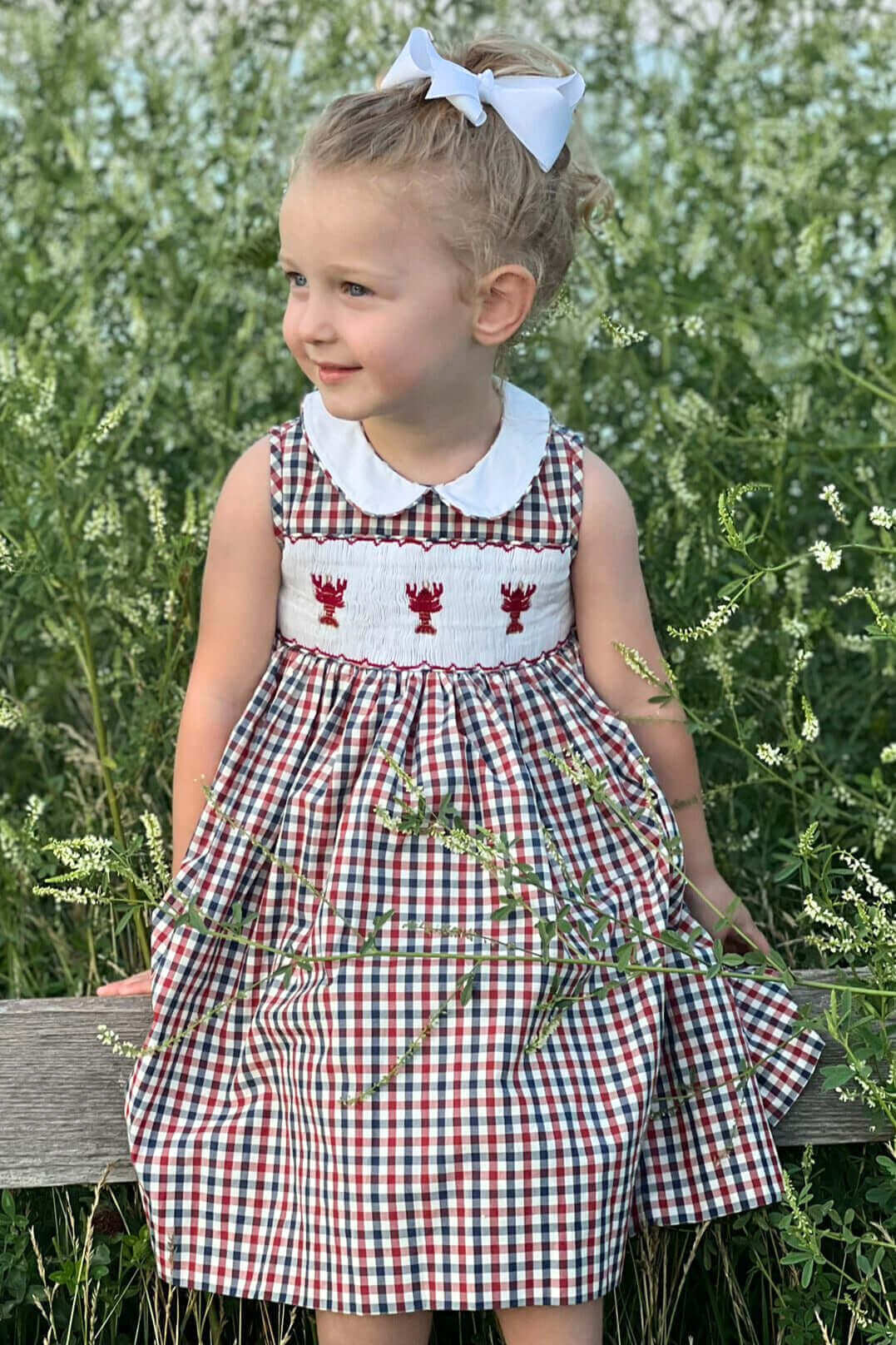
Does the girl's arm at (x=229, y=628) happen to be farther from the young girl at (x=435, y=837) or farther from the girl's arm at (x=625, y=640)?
the girl's arm at (x=625, y=640)

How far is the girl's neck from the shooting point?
197 cm

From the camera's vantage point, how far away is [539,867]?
1.84m

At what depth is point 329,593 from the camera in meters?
1.96

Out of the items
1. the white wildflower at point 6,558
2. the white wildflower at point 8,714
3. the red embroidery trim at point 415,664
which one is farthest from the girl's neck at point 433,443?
the white wildflower at point 8,714

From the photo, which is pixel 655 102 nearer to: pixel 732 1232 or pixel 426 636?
pixel 426 636

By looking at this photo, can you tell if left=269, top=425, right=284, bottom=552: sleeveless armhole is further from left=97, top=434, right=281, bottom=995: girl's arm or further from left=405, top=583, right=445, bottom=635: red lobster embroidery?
left=405, top=583, right=445, bottom=635: red lobster embroidery

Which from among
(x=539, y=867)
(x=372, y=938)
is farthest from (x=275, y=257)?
(x=372, y=938)

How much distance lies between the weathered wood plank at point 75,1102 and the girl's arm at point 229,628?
0.67ft

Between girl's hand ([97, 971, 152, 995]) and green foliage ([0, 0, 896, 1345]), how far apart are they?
0.12 metres

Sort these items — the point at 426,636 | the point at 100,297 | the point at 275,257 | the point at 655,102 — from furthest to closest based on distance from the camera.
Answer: the point at 655,102 < the point at 100,297 < the point at 275,257 < the point at 426,636

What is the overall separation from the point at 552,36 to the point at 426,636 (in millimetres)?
2039

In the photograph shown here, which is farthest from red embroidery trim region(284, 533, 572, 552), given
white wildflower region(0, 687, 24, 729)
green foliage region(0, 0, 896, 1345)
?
white wildflower region(0, 687, 24, 729)

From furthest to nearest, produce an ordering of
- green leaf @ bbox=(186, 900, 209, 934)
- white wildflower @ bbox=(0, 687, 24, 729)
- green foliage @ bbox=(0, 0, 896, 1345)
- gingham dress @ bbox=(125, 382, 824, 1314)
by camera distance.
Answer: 1. white wildflower @ bbox=(0, 687, 24, 729)
2. green foliage @ bbox=(0, 0, 896, 1345)
3. gingham dress @ bbox=(125, 382, 824, 1314)
4. green leaf @ bbox=(186, 900, 209, 934)

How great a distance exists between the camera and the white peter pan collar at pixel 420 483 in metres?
1.95
